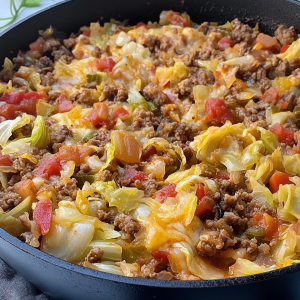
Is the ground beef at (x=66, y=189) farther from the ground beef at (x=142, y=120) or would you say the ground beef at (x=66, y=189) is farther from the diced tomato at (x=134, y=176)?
the ground beef at (x=142, y=120)

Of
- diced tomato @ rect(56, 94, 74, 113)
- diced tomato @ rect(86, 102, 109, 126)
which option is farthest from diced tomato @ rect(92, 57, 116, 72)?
diced tomato @ rect(86, 102, 109, 126)

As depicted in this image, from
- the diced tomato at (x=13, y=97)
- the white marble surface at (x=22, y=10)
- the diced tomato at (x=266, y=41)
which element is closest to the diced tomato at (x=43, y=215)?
the diced tomato at (x=13, y=97)

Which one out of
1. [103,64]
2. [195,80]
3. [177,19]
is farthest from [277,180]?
[177,19]

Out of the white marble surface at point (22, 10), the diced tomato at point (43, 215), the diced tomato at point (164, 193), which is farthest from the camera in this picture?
the white marble surface at point (22, 10)

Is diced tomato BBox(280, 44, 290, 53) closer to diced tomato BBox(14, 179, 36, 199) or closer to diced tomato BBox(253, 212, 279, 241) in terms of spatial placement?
diced tomato BBox(253, 212, 279, 241)

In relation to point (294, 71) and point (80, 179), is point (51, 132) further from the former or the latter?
point (294, 71)
